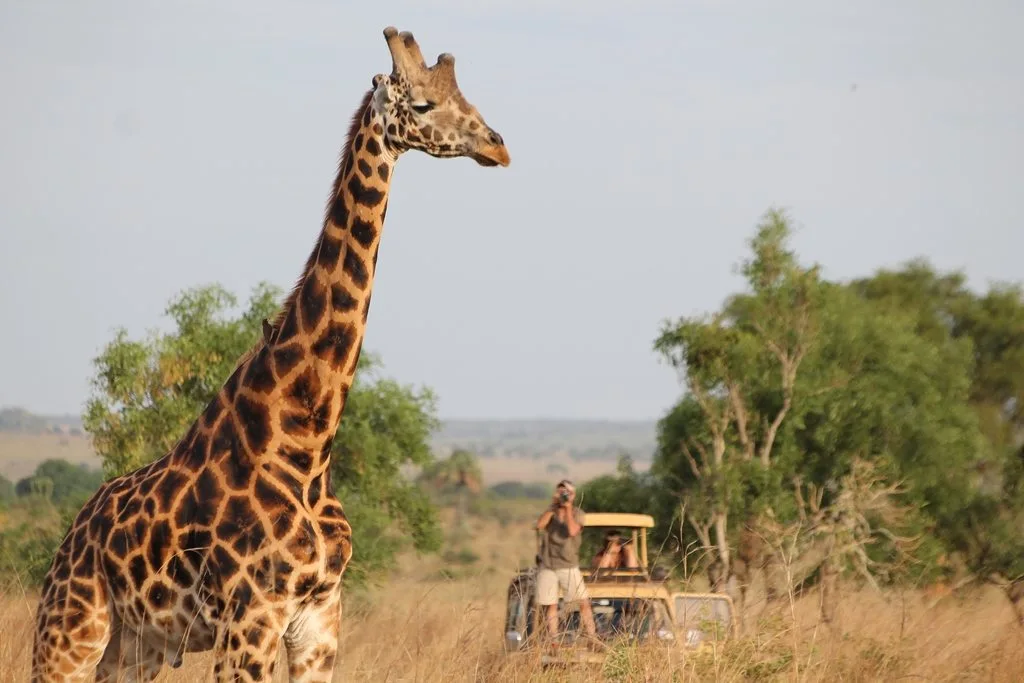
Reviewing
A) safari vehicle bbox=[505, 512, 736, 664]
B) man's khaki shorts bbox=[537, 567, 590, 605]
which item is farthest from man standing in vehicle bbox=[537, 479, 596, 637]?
safari vehicle bbox=[505, 512, 736, 664]

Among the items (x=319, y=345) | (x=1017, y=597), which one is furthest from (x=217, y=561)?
(x=1017, y=597)

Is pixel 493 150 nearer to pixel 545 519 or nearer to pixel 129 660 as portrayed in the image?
pixel 129 660

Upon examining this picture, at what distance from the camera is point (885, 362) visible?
23.1 metres

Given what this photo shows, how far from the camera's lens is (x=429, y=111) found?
6.72 metres

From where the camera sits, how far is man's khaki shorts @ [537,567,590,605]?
1133 cm

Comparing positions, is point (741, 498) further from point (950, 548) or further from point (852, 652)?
point (852, 652)

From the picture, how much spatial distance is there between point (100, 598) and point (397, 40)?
2.72 metres

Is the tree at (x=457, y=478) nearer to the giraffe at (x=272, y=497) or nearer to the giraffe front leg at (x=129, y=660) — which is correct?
the giraffe front leg at (x=129, y=660)

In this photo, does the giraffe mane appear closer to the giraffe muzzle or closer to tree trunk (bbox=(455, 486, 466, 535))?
the giraffe muzzle

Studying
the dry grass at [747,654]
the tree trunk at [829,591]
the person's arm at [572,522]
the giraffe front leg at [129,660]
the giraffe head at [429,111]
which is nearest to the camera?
the giraffe head at [429,111]

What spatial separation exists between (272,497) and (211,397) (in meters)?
14.1

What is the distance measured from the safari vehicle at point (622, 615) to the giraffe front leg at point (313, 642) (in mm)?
1525

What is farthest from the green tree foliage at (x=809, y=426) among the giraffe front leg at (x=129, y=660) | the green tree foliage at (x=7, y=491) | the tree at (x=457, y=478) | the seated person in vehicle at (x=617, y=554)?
the tree at (x=457, y=478)

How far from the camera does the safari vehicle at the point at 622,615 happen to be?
8352 mm
